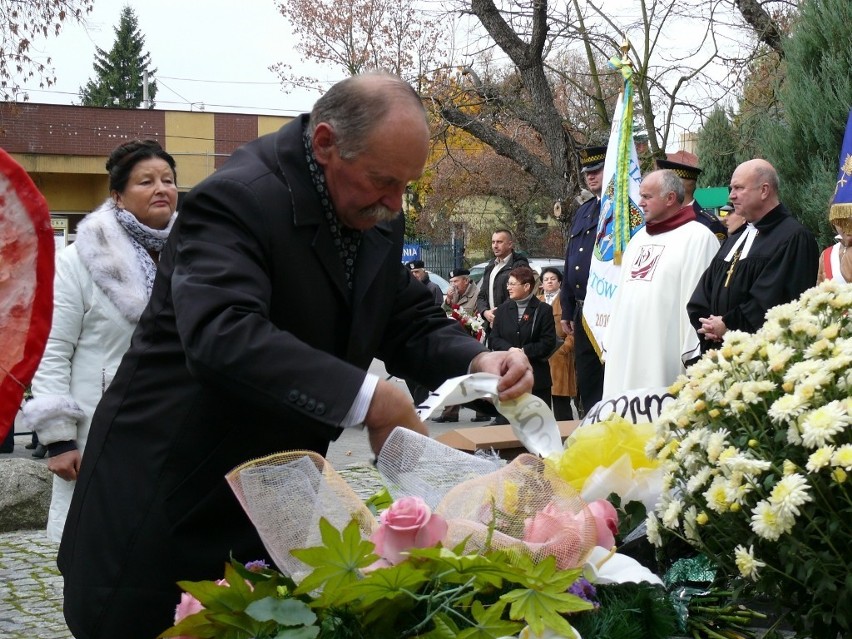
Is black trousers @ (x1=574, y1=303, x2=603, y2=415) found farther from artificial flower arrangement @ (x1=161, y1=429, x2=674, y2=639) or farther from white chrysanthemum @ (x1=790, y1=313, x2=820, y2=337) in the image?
artificial flower arrangement @ (x1=161, y1=429, x2=674, y2=639)

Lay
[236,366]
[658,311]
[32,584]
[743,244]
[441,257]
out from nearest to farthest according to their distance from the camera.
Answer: [236,366], [32,584], [743,244], [658,311], [441,257]

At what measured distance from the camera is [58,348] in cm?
394

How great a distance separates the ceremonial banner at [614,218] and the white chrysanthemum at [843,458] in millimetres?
5668

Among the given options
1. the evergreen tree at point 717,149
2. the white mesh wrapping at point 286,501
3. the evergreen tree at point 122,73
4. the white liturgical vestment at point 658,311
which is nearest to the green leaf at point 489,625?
the white mesh wrapping at point 286,501

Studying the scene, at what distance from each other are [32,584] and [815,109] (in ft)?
22.6

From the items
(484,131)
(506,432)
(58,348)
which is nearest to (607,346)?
(506,432)

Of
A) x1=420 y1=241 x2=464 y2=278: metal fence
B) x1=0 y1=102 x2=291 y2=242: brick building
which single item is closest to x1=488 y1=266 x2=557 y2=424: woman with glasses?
x1=420 y1=241 x2=464 y2=278: metal fence

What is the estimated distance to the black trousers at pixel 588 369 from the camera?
8.11 m

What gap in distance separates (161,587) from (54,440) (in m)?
1.89

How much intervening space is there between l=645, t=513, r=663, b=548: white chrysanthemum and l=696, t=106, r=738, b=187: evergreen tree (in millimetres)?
15106

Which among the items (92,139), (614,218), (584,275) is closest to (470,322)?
(584,275)

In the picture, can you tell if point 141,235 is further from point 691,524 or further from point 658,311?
point 658,311

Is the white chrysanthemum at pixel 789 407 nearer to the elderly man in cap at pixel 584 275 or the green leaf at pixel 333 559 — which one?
the green leaf at pixel 333 559

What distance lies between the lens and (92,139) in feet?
120
